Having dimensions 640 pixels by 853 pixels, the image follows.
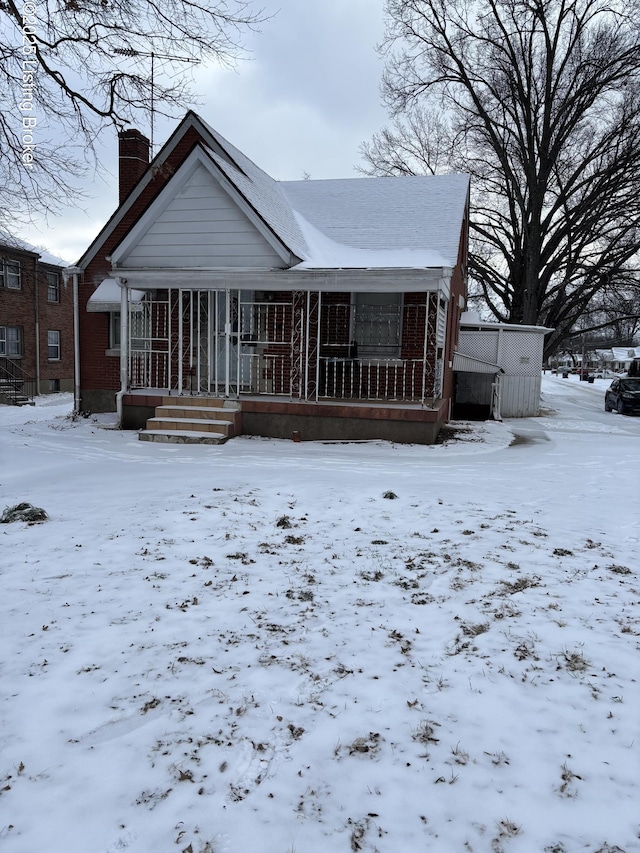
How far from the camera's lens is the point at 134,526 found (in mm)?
5445

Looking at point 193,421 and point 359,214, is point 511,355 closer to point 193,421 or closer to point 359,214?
point 359,214

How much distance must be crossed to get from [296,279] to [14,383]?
723 inches

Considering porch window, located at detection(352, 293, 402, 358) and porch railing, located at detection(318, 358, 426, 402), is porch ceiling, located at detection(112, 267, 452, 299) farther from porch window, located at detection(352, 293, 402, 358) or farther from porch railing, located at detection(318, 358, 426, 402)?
porch railing, located at detection(318, 358, 426, 402)

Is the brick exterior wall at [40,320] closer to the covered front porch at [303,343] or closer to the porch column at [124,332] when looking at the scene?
the porch column at [124,332]

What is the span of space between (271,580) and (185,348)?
32.8ft

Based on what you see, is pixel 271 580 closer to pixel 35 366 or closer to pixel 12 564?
pixel 12 564

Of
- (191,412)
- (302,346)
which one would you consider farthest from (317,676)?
(302,346)

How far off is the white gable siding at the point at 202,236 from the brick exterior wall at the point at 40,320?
47.2 feet

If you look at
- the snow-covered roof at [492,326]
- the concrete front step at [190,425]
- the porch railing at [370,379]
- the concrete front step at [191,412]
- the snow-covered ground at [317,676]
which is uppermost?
the snow-covered roof at [492,326]

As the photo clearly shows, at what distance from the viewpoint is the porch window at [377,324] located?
12.8m

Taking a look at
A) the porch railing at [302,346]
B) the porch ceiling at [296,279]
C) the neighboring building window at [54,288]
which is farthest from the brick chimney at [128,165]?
the neighboring building window at [54,288]

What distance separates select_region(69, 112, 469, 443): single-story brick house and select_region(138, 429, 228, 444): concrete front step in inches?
2.1

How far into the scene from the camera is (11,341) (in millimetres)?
25516

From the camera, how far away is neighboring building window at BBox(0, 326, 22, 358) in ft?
82.3
